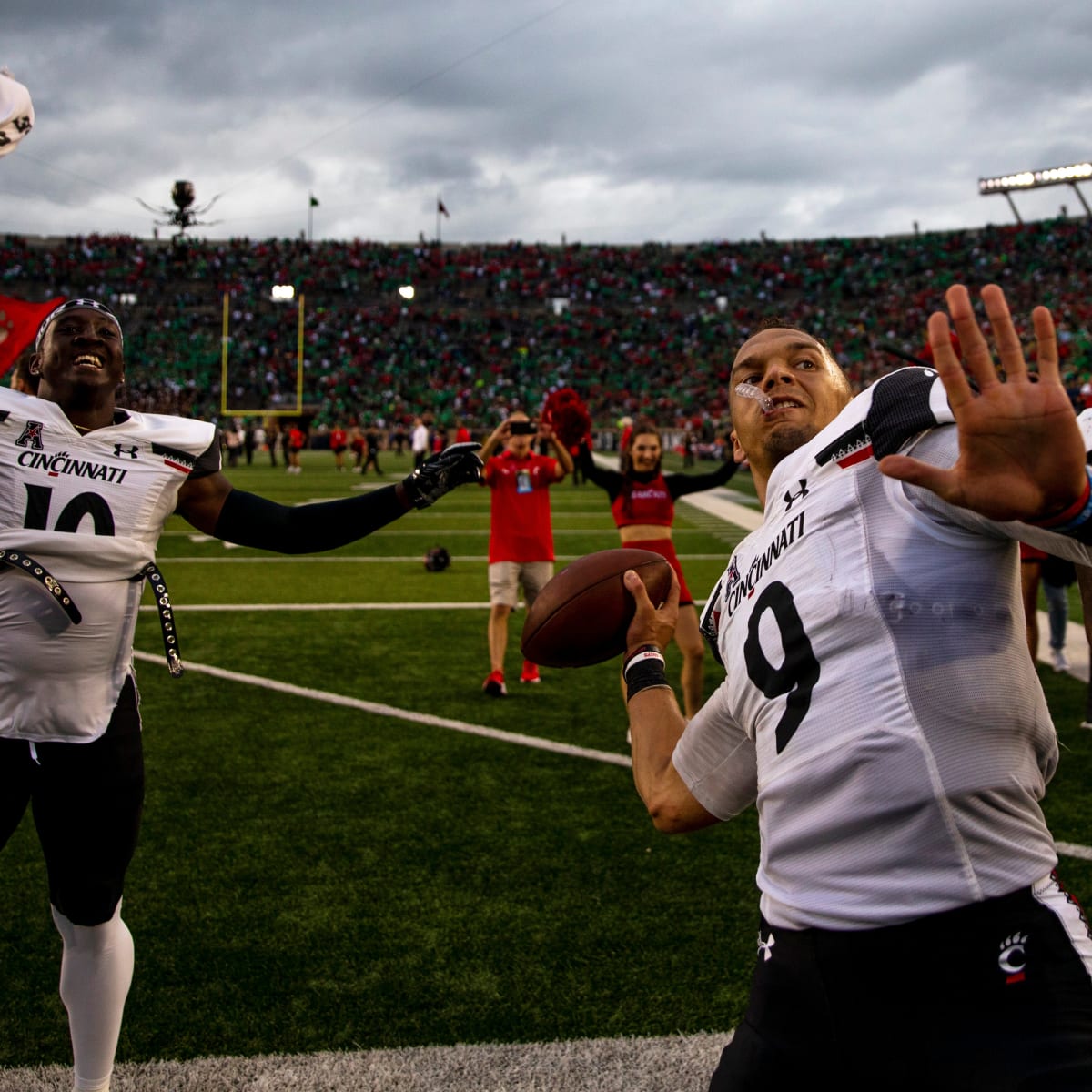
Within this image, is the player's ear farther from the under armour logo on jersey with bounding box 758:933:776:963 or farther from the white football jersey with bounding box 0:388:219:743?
the white football jersey with bounding box 0:388:219:743

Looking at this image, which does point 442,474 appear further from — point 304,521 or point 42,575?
point 42,575

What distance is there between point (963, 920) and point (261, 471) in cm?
3116

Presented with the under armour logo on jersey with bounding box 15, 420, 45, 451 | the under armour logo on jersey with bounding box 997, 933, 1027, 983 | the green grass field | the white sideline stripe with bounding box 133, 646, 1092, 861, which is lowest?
the green grass field

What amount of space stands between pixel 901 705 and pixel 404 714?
17.5ft

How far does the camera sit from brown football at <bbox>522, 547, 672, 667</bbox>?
2.24m

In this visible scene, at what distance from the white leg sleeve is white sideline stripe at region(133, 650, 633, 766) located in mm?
2917

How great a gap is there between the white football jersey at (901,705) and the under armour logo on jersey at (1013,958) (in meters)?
0.07

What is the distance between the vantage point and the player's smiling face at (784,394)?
6.94ft

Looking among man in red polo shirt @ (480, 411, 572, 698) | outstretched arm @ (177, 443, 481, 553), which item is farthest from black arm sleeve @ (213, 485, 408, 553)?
man in red polo shirt @ (480, 411, 572, 698)

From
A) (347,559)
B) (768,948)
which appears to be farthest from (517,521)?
(347,559)

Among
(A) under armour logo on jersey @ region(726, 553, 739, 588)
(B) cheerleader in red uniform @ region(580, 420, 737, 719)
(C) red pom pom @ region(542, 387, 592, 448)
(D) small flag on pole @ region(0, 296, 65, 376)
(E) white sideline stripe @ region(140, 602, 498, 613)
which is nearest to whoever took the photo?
(A) under armour logo on jersey @ region(726, 553, 739, 588)

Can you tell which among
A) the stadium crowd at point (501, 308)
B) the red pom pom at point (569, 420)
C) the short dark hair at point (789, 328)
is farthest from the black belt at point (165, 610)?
the stadium crowd at point (501, 308)

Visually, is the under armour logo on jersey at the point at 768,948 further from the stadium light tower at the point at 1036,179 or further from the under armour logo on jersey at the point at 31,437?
the stadium light tower at the point at 1036,179

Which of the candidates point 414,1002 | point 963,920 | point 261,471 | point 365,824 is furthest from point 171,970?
point 261,471
